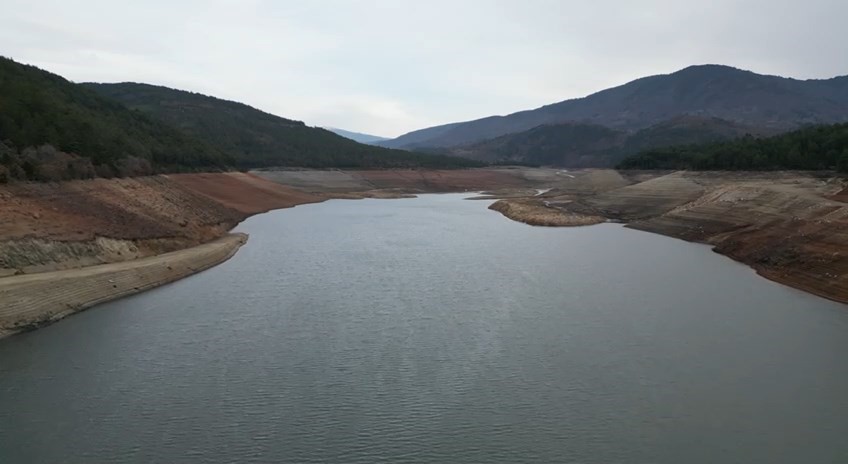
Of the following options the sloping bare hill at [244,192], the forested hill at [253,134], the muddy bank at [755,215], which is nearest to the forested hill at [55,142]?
the sloping bare hill at [244,192]

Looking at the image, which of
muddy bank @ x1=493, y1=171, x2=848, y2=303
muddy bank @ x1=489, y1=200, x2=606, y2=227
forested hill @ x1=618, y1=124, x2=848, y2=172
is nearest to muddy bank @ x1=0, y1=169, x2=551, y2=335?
muddy bank @ x1=489, y1=200, x2=606, y2=227

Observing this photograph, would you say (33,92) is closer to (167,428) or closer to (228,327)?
(228,327)

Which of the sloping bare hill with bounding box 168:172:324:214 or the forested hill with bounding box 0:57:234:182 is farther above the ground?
the forested hill with bounding box 0:57:234:182

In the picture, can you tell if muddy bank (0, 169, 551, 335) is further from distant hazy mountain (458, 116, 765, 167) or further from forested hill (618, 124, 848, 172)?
distant hazy mountain (458, 116, 765, 167)

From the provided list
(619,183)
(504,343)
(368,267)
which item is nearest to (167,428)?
(504,343)

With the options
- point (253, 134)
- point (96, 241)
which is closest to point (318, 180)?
point (253, 134)

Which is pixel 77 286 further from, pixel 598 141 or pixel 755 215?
pixel 598 141

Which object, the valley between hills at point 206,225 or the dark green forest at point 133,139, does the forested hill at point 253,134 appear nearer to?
the dark green forest at point 133,139
